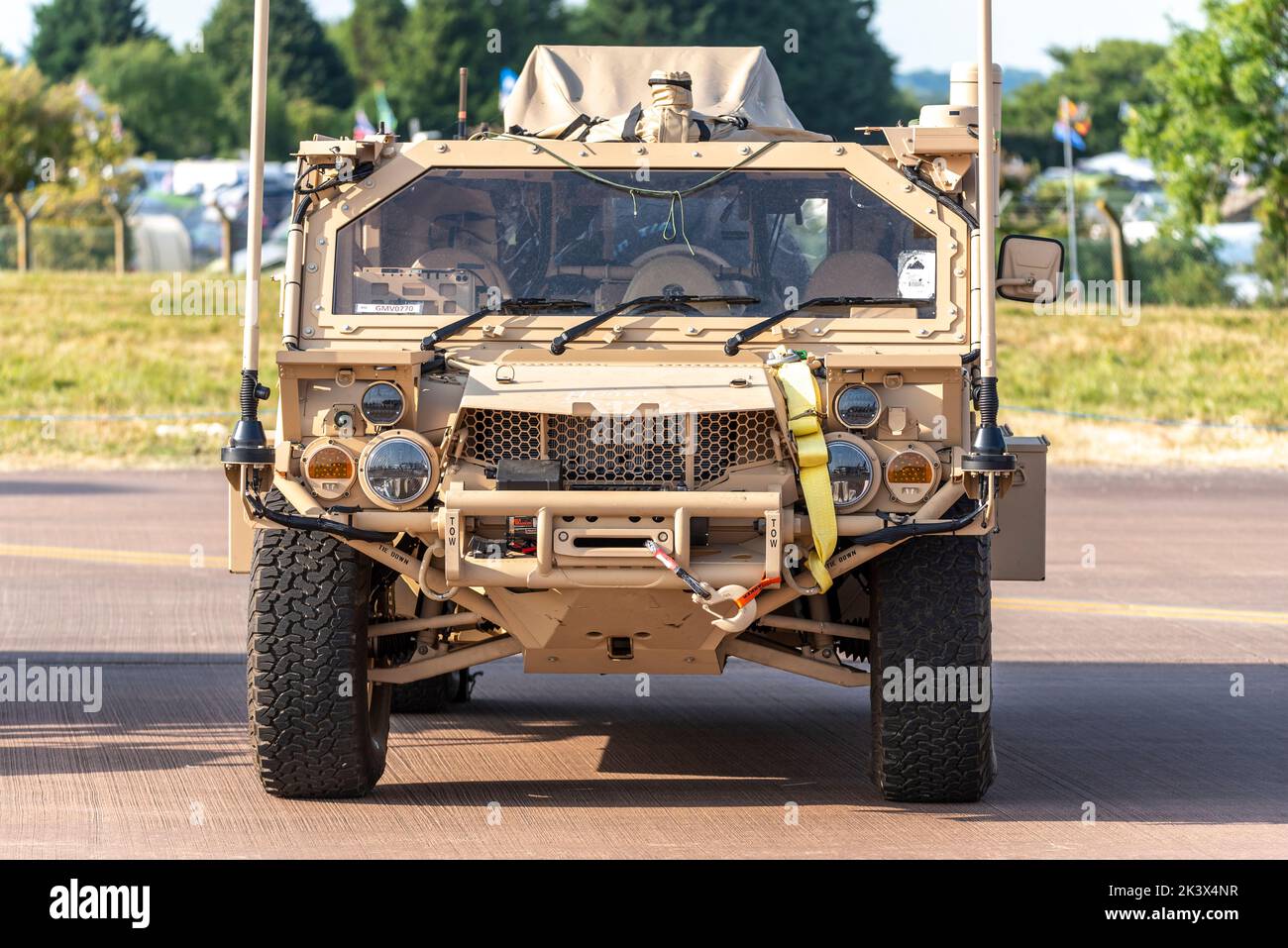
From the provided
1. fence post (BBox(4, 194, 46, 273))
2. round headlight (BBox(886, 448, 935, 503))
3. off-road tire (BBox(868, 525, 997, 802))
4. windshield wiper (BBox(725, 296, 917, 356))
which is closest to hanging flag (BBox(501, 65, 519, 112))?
windshield wiper (BBox(725, 296, 917, 356))

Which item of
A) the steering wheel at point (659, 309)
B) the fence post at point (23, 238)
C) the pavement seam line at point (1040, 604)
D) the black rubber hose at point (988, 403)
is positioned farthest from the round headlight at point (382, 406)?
the fence post at point (23, 238)

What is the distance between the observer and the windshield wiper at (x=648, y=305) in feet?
27.9

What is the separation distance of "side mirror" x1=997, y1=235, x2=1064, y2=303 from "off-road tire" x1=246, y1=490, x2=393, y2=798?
2.97 meters

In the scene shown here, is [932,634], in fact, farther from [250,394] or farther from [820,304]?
[250,394]

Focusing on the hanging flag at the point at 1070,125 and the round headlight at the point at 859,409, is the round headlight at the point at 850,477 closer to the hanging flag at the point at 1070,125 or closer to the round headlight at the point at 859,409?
the round headlight at the point at 859,409

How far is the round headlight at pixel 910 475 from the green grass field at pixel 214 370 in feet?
62.8

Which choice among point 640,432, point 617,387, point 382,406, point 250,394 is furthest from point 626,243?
point 250,394

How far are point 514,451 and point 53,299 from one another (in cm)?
3143

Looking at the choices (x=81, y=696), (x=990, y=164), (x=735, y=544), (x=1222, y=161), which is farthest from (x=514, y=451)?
(x=1222, y=161)

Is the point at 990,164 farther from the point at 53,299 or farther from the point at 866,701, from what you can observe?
the point at 53,299

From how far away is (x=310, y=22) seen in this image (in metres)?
109

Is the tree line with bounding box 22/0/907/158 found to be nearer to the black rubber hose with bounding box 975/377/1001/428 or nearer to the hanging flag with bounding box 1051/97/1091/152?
the hanging flag with bounding box 1051/97/1091/152

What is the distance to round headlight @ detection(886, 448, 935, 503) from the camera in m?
7.87

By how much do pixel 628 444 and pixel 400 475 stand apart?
825 mm
